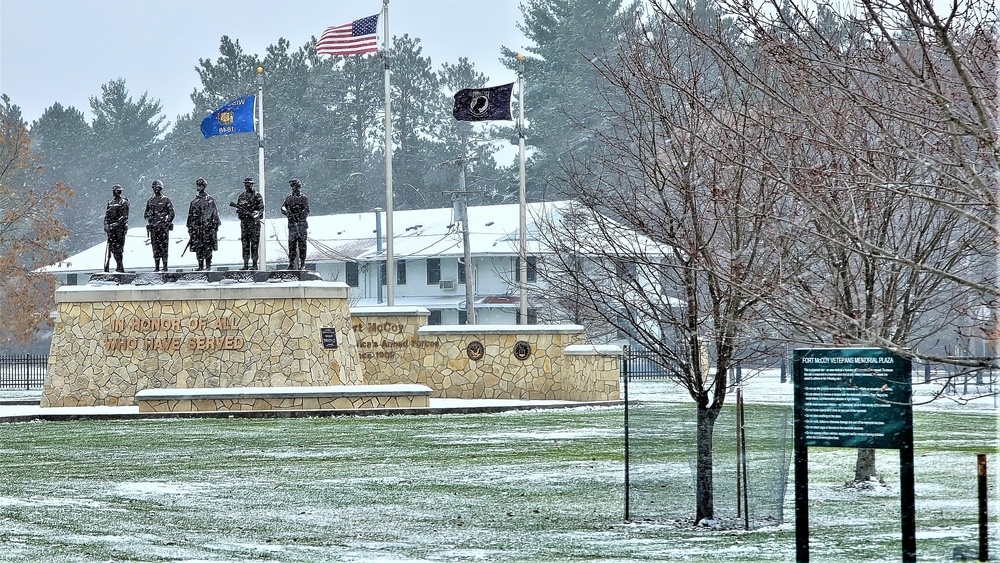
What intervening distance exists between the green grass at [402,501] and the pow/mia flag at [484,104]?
44.1 feet

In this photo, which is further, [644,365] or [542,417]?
[644,365]

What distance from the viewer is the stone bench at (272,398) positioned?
28.0 meters

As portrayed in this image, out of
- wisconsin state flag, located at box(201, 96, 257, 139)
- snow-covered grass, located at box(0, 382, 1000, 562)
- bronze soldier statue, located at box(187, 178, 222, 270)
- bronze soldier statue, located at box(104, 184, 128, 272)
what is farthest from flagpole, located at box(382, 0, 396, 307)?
snow-covered grass, located at box(0, 382, 1000, 562)

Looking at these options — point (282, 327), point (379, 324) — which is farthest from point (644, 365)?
point (282, 327)

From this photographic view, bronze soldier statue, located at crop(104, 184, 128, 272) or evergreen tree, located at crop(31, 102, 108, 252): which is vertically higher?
evergreen tree, located at crop(31, 102, 108, 252)

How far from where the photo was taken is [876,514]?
13547mm

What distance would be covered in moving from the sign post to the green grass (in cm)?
164

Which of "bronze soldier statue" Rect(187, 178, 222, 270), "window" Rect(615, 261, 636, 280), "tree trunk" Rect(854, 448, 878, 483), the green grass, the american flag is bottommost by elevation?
the green grass

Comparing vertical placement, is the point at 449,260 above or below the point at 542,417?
above

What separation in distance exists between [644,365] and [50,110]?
51.0m

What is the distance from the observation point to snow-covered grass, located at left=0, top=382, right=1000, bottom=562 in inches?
449

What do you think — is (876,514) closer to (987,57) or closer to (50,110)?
(987,57)

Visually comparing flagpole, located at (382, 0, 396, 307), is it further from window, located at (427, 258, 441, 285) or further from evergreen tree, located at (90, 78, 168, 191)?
evergreen tree, located at (90, 78, 168, 191)

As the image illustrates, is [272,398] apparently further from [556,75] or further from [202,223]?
[556,75]
